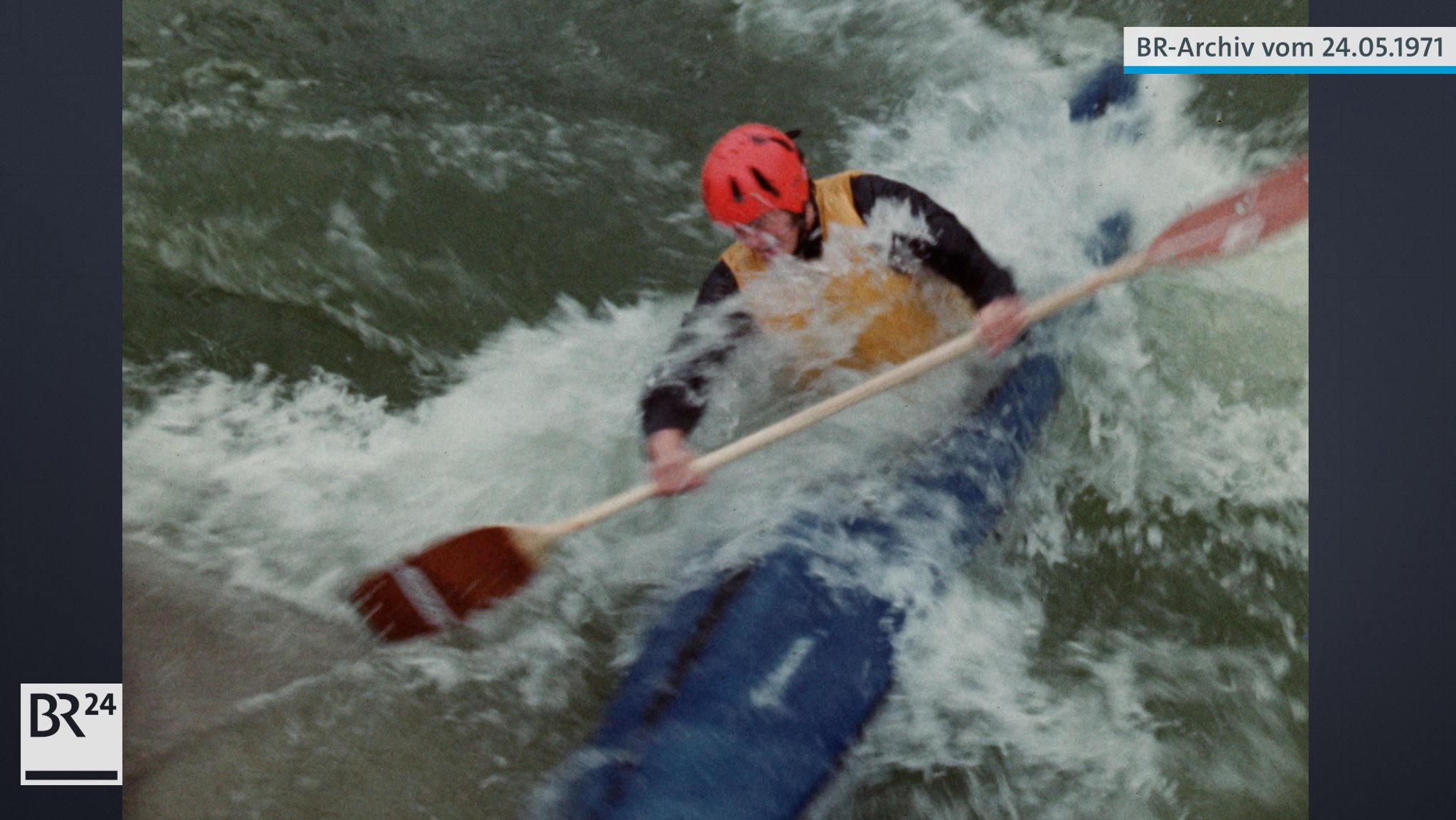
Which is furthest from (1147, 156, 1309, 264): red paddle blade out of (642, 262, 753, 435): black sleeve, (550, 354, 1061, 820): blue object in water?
(642, 262, 753, 435): black sleeve

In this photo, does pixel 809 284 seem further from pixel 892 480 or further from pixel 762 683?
pixel 762 683

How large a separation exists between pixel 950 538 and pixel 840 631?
10.8 inches

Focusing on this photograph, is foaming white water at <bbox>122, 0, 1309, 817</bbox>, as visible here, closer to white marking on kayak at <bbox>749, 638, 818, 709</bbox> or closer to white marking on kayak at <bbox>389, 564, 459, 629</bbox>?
white marking on kayak at <bbox>389, 564, 459, 629</bbox>

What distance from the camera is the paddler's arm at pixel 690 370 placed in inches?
68.3

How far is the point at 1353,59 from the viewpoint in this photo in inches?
74.7

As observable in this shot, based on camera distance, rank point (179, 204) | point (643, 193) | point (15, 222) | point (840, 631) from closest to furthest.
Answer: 1. point (840, 631)
2. point (15, 222)
3. point (179, 204)
4. point (643, 193)

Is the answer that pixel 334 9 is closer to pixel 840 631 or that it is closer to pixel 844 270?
pixel 844 270

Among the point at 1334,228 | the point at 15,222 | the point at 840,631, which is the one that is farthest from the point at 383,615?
the point at 1334,228

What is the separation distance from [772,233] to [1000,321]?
42 centimetres

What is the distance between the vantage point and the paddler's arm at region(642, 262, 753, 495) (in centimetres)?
173

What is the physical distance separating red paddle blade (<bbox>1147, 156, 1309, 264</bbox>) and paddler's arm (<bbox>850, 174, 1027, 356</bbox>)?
38cm

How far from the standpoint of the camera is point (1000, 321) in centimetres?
173

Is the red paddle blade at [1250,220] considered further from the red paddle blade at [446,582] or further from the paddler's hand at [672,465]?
the red paddle blade at [446,582]

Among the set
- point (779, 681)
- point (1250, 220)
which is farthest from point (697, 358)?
point (1250, 220)
